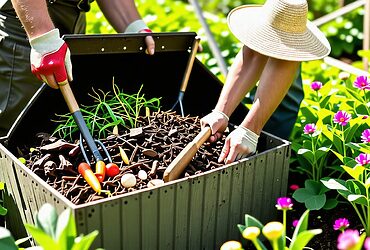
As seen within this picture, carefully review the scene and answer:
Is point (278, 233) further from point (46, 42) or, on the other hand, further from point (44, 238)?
point (46, 42)

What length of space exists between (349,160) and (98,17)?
2403 millimetres

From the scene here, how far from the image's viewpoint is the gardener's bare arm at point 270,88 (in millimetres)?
2227

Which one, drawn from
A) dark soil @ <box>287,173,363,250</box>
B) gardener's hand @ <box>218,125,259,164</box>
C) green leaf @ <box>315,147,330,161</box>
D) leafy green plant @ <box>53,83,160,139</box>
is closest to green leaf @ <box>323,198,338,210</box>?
dark soil @ <box>287,173,363,250</box>

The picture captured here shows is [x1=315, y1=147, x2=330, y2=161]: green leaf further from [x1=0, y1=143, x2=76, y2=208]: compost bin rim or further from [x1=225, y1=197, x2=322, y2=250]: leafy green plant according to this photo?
[x1=0, y1=143, x2=76, y2=208]: compost bin rim

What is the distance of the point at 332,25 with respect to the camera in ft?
16.5

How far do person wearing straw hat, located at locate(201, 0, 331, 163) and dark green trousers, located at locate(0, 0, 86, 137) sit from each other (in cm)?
78

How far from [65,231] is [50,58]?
0.75 metres

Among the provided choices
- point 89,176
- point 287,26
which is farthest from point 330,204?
point 89,176

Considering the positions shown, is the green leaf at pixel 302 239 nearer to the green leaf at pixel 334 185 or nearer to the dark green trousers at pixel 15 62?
the green leaf at pixel 334 185

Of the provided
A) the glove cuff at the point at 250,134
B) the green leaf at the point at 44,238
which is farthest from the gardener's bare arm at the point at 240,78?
the green leaf at the point at 44,238

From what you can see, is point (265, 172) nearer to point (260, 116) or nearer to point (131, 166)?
point (260, 116)

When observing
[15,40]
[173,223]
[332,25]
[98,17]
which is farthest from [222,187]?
[332,25]

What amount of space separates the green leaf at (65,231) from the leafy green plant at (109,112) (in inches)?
27.9

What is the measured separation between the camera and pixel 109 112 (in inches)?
95.7
